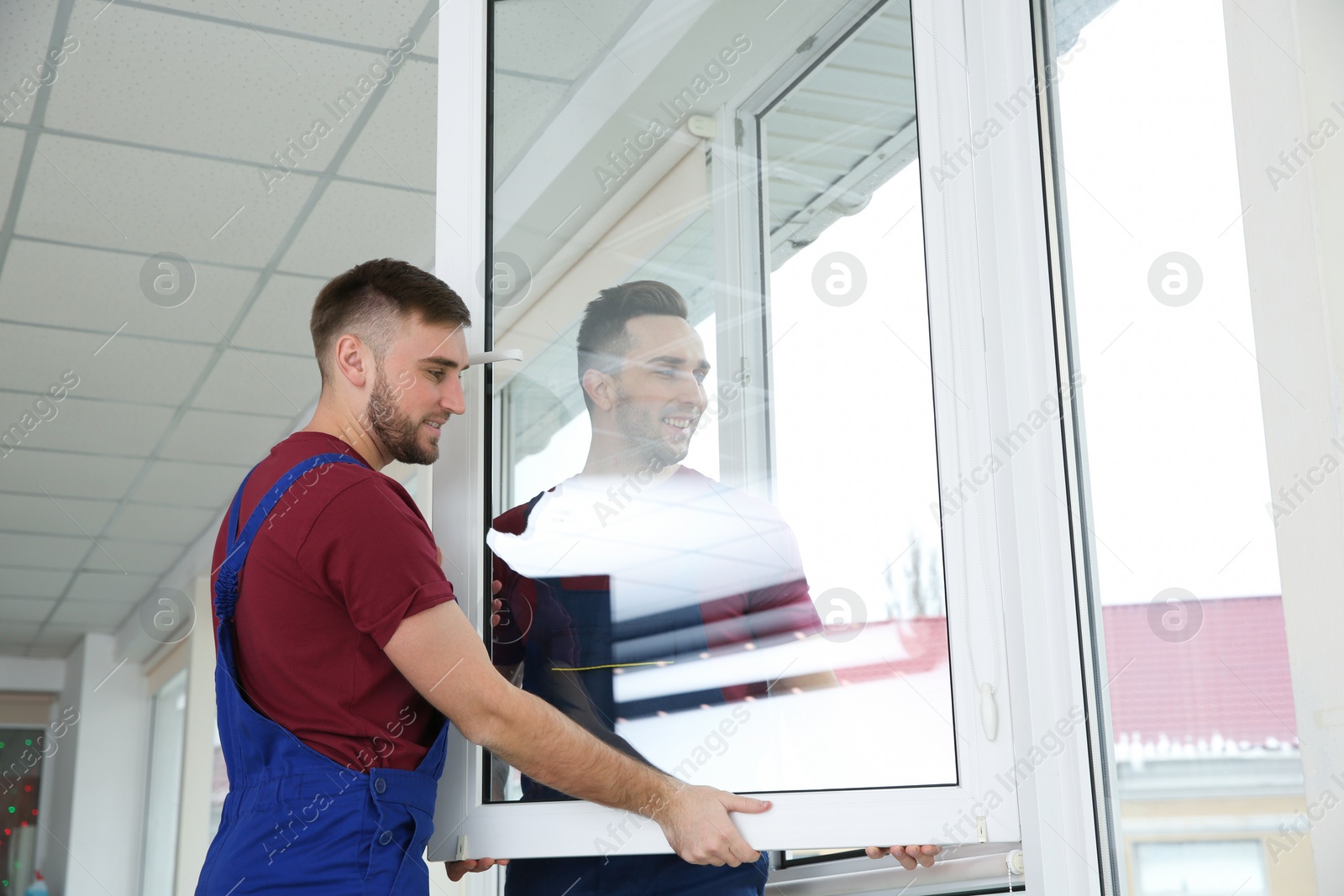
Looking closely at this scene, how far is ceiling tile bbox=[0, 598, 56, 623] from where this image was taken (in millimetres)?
7457

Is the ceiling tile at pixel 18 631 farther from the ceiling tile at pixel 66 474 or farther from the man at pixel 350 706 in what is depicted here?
the man at pixel 350 706

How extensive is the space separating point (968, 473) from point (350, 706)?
807 mm

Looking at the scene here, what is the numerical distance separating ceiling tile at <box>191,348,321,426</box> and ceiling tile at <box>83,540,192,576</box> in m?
1.83

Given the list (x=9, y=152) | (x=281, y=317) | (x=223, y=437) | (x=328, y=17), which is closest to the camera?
(x=328, y=17)

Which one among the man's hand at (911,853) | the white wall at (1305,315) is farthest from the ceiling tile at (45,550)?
the white wall at (1305,315)

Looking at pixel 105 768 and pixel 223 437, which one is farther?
pixel 105 768

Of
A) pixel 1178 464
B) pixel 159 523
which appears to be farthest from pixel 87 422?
pixel 1178 464

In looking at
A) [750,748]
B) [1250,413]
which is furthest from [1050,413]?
[750,748]

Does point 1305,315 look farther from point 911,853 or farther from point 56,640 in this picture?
point 56,640

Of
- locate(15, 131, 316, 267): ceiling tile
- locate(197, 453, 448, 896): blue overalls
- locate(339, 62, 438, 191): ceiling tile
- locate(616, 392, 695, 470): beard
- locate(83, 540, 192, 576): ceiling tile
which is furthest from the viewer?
locate(83, 540, 192, 576): ceiling tile

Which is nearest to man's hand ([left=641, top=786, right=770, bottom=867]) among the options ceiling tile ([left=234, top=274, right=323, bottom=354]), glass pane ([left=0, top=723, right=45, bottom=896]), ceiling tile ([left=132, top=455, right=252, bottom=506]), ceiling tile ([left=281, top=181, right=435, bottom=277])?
ceiling tile ([left=281, top=181, right=435, bottom=277])

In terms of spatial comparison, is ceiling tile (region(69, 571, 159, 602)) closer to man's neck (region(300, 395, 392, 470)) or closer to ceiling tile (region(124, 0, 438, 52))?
ceiling tile (region(124, 0, 438, 52))

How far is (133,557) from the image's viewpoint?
657 cm

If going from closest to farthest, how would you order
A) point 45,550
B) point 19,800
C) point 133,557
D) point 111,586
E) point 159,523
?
1. point 159,523
2. point 45,550
3. point 133,557
4. point 111,586
5. point 19,800
